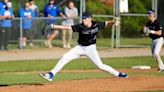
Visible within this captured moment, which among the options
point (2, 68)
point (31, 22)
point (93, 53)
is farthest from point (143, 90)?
point (31, 22)

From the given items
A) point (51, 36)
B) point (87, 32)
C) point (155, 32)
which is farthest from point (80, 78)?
point (51, 36)

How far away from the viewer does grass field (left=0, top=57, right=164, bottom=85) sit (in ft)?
48.8

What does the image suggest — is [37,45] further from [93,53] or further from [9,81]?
[93,53]

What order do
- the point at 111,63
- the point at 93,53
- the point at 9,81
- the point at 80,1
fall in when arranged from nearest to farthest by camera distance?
the point at 93,53, the point at 9,81, the point at 111,63, the point at 80,1

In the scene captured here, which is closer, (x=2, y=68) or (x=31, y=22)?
(x=2, y=68)

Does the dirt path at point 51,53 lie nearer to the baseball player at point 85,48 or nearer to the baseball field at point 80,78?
the baseball field at point 80,78

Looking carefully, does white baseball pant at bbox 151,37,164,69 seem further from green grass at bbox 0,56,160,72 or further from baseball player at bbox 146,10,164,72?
green grass at bbox 0,56,160,72

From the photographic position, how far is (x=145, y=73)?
16.5 m

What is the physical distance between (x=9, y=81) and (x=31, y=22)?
7.75m

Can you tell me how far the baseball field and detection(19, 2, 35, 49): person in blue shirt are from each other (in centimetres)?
249

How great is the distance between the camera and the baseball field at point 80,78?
494 inches

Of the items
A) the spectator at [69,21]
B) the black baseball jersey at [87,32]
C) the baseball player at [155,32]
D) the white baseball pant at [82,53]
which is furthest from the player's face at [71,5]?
the white baseball pant at [82,53]

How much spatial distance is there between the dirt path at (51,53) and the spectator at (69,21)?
1.74ft

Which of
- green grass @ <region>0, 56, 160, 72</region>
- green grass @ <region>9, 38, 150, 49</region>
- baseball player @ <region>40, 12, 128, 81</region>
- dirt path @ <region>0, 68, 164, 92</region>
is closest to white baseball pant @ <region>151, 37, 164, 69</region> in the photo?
dirt path @ <region>0, 68, 164, 92</region>
